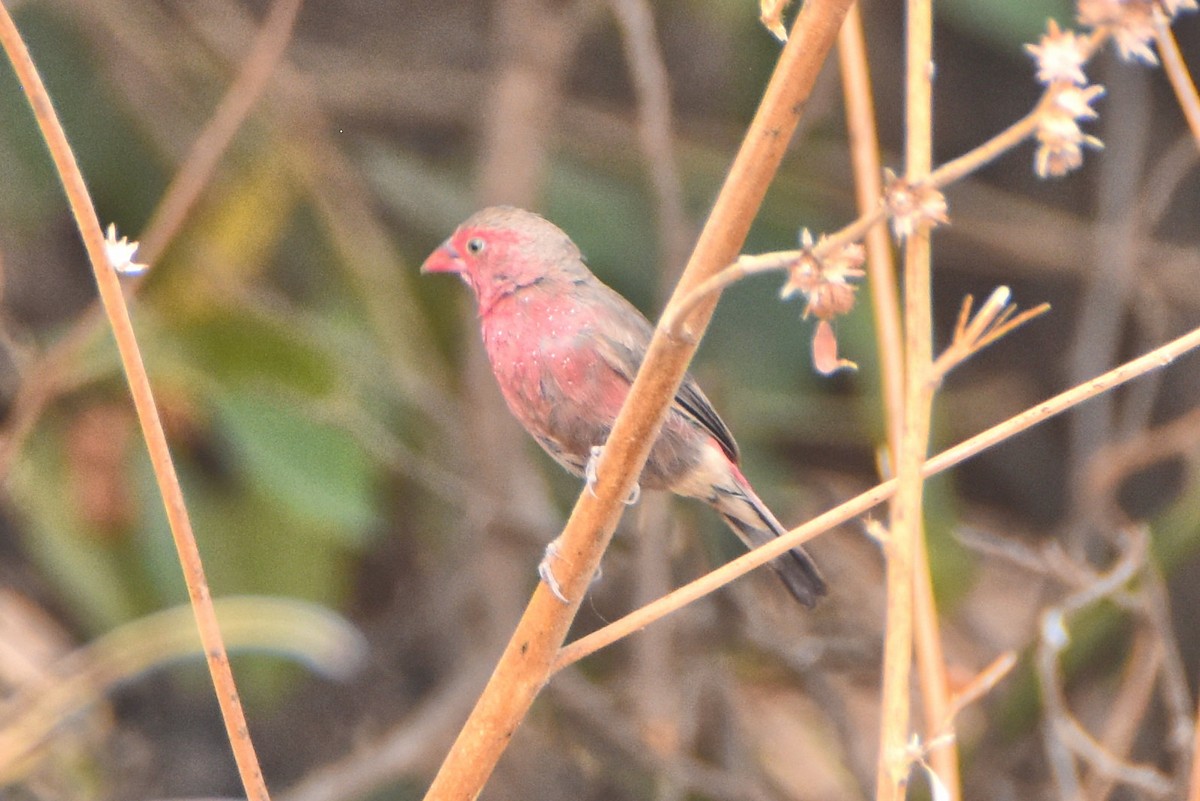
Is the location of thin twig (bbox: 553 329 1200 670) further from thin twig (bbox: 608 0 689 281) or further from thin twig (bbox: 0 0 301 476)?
thin twig (bbox: 608 0 689 281)

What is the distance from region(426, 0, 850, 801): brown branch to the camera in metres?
1.34

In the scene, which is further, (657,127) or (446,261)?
(657,127)

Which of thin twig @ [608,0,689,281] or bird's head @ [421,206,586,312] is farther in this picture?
thin twig @ [608,0,689,281]

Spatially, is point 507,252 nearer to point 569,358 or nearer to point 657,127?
point 569,358

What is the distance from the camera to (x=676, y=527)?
4.31 metres

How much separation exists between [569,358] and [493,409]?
1744mm

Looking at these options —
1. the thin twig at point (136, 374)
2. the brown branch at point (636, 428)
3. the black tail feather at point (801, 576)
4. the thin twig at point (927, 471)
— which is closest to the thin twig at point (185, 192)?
the thin twig at point (136, 374)

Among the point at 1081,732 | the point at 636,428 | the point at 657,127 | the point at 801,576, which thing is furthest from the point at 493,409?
the point at 636,428

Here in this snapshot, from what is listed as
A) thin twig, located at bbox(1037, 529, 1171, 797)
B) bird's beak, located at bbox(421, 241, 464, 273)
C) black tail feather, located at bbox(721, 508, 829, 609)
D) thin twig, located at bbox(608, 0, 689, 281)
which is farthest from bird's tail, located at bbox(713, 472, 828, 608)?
thin twig, located at bbox(608, 0, 689, 281)

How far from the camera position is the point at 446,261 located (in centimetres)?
306

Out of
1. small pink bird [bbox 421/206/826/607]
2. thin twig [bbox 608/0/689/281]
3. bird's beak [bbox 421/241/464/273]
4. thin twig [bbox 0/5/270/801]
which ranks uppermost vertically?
thin twig [bbox 608/0/689/281]

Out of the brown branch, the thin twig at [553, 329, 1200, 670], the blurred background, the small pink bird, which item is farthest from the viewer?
the blurred background

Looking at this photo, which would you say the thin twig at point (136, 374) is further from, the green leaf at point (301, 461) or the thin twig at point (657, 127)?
the thin twig at point (657, 127)

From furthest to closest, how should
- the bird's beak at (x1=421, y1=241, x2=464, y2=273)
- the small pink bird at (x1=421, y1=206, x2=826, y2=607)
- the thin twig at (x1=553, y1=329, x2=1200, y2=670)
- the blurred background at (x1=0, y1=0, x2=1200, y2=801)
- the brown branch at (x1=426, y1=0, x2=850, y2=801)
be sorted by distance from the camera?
the blurred background at (x1=0, y1=0, x2=1200, y2=801) < the bird's beak at (x1=421, y1=241, x2=464, y2=273) < the small pink bird at (x1=421, y1=206, x2=826, y2=607) < the thin twig at (x1=553, y1=329, x2=1200, y2=670) < the brown branch at (x1=426, y1=0, x2=850, y2=801)
